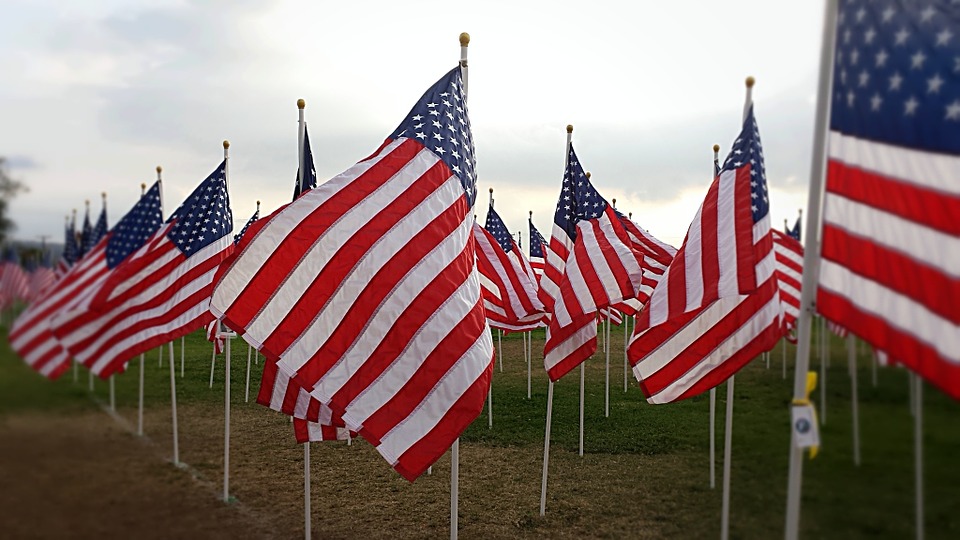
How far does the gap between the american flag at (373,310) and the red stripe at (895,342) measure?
7.78ft

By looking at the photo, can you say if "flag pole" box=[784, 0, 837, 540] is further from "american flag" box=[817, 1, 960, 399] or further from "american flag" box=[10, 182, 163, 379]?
"american flag" box=[10, 182, 163, 379]

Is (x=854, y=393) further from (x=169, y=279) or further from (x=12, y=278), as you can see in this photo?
(x=169, y=279)

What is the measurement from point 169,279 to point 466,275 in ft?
17.6

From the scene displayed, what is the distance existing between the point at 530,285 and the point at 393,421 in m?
7.60

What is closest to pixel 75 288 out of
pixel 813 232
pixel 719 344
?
A: pixel 719 344

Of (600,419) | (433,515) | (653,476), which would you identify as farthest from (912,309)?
(600,419)

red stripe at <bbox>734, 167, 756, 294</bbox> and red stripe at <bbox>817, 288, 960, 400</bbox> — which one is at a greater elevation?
red stripe at <bbox>734, 167, 756, 294</bbox>

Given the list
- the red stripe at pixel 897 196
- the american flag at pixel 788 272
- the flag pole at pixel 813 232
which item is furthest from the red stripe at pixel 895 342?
the american flag at pixel 788 272

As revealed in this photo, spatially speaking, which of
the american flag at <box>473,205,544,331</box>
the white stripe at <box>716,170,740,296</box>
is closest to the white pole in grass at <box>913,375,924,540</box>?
the white stripe at <box>716,170,740,296</box>

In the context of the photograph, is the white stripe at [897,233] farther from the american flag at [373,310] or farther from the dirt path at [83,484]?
the dirt path at [83,484]

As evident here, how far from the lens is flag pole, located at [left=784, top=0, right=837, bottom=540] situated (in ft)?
13.4

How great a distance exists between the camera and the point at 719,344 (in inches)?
275

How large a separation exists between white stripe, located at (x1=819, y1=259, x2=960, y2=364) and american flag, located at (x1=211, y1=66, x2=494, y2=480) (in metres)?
2.42

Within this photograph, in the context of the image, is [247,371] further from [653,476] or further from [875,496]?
[875,496]
